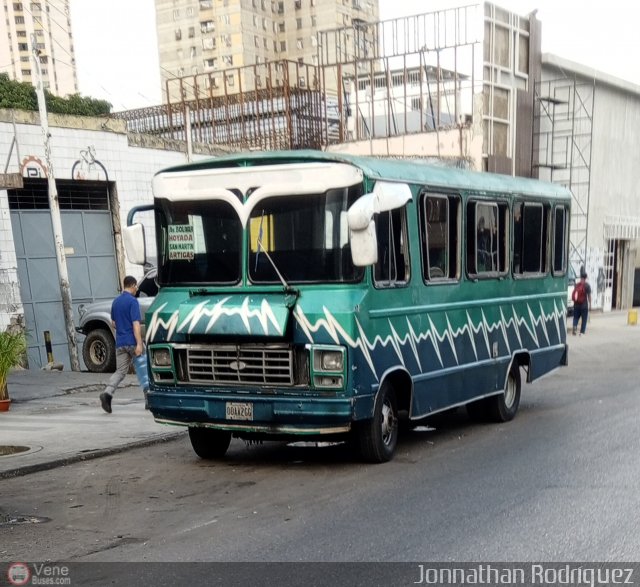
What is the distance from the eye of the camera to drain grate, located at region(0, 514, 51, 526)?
21.1ft

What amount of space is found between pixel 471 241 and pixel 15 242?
1094cm

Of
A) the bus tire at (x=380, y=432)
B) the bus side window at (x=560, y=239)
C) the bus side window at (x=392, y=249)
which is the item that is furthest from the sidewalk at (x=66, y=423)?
the bus side window at (x=560, y=239)

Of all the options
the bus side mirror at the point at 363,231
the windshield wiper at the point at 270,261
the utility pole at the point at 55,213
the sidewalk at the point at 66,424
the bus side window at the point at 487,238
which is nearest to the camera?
the bus side mirror at the point at 363,231

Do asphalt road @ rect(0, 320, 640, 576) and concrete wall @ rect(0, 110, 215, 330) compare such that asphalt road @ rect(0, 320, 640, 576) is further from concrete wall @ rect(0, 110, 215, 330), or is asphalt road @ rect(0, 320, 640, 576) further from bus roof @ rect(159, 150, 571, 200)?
concrete wall @ rect(0, 110, 215, 330)

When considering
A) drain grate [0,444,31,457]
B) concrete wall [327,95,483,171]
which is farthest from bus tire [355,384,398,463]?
concrete wall [327,95,483,171]

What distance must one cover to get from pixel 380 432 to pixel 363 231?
2082mm

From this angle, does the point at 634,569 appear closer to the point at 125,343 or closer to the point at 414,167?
the point at 414,167

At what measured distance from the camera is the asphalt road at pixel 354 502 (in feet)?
18.1

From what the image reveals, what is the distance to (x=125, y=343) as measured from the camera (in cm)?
1182

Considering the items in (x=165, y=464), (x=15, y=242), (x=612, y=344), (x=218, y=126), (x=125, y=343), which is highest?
(x=218, y=126)

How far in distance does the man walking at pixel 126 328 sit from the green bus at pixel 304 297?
3.22 meters

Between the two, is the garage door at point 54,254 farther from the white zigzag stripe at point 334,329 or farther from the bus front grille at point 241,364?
the bus front grille at point 241,364

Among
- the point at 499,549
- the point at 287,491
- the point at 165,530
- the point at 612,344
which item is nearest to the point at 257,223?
the point at 287,491

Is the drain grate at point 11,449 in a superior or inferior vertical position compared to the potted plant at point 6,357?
inferior
